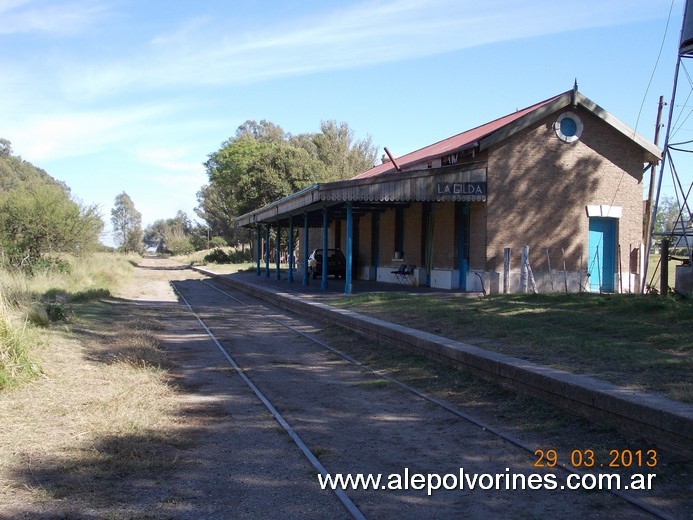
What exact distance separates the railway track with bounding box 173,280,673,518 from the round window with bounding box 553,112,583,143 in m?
13.8

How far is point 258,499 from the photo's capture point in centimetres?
488

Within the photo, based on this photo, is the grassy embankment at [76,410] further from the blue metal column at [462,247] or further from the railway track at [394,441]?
the blue metal column at [462,247]

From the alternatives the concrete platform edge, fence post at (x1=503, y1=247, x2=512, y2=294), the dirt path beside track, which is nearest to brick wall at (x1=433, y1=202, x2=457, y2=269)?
fence post at (x1=503, y1=247, x2=512, y2=294)

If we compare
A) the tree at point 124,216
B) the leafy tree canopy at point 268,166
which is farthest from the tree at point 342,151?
the tree at point 124,216

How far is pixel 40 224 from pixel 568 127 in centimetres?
2399

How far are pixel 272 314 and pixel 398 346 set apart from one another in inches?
311

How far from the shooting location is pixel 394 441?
251 inches

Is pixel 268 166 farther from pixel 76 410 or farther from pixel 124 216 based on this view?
pixel 124 216

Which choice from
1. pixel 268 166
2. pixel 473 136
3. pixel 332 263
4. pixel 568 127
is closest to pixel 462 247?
pixel 473 136

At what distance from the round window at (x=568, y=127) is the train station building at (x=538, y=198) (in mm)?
35

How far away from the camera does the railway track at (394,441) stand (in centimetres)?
472

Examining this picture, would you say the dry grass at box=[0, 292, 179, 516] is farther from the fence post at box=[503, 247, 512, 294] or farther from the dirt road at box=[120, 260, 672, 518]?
the fence post at box=[503, 247, 512, 294]

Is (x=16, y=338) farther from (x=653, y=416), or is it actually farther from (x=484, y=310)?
(x=484, y=310)

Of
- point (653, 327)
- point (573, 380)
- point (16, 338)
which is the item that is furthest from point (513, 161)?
point (16, 338)
